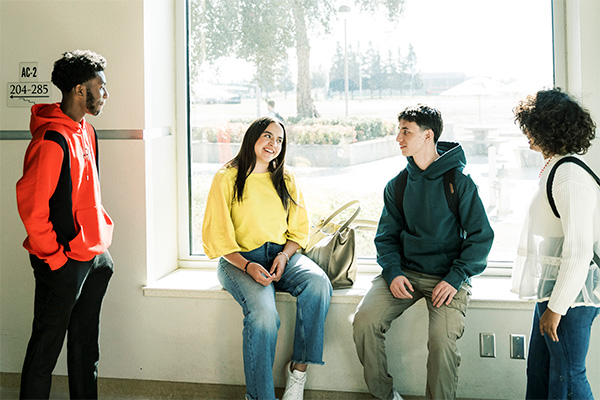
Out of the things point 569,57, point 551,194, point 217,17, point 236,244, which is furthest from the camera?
point 217,17

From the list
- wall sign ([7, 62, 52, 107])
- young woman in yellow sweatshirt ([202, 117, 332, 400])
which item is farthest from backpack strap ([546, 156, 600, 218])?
wall sign ([7, 62, 52, 107])

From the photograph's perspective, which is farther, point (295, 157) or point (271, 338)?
point (295, 157)

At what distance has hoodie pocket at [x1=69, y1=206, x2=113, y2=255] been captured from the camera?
2531 millimetres

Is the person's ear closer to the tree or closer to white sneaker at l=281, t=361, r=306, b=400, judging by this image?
the tree

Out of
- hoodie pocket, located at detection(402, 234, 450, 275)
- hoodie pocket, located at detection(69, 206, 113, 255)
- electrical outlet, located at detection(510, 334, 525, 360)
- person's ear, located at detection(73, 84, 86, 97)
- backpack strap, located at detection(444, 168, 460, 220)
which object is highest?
person's ear, located at detection(73, 84, 86, 97)

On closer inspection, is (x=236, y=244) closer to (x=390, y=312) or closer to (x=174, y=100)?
(x=390, y=312)

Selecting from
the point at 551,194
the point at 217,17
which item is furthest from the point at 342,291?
the point at 217,17

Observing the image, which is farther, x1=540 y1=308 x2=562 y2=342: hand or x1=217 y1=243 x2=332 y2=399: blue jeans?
x1=217 y1=243 x2=332 y2=399: blue jeans

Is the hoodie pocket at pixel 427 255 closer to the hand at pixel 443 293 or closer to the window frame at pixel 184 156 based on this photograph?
the hand at pixel 443 293

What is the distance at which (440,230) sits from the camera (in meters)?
2.82

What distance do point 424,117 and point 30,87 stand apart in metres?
2.09

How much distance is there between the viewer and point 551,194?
2.31 meters

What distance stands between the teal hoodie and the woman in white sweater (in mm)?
311

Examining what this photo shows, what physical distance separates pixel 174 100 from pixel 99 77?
992mm
